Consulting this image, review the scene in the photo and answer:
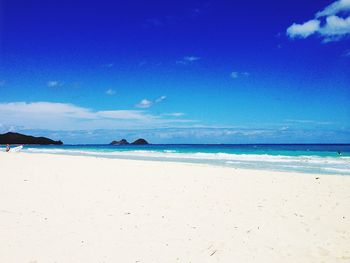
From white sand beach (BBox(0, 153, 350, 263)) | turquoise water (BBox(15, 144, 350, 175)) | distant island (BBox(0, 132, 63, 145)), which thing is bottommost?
white sand beach (BBox(0, 153, 350, 263))

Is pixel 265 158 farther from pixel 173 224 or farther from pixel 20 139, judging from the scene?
pixel 20 139

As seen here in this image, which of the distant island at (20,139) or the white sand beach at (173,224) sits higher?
the distant island at (20,139)

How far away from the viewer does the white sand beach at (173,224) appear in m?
4.20

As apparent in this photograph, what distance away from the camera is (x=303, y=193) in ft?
27.5

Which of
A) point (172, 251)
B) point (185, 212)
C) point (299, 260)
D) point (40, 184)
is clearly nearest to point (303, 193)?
point (185, 212)

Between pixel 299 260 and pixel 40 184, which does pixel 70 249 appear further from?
pixel 40 184

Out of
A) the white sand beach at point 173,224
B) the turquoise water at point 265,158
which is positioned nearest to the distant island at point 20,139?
the turquoise water at point 265,158

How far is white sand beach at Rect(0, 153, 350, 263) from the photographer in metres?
4.20

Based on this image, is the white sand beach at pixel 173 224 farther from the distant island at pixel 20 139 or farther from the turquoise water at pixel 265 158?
the distant island at pixel 20 139

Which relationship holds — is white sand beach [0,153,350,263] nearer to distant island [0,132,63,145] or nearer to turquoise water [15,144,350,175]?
turquoise water [15,144,350,175]

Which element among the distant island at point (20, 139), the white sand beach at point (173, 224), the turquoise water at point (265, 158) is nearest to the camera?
the white sand beach at point (173, 224)

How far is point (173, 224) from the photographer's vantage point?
5430mm

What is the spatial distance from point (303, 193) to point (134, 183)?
206 inches

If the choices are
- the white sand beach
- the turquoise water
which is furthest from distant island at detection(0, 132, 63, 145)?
the white sand beach
